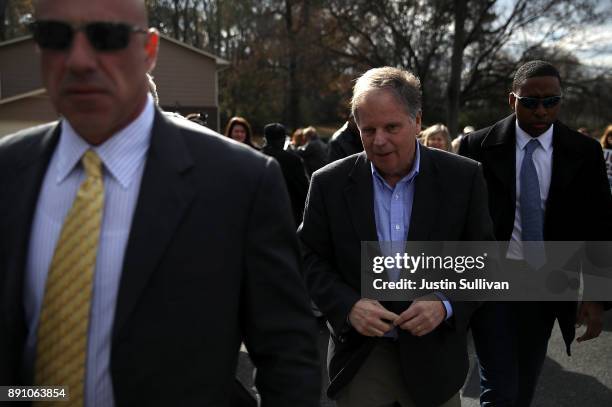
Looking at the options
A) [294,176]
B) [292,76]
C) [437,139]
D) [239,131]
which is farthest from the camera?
[292,76]

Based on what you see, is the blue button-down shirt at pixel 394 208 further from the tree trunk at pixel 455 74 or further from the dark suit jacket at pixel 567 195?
the tree trunk at pixel 455 74

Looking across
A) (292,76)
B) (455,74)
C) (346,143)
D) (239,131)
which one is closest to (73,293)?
(346,143)

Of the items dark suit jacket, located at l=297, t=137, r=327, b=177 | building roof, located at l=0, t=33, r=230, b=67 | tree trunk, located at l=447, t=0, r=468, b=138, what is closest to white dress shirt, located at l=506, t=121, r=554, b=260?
dark suit jacket, located at l=297, t=137, r=327, b=177

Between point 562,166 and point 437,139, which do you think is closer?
point 562,166

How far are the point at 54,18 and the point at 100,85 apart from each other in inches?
7.6

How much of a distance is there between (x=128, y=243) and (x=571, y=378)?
4489mm

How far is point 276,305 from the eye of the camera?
65.1 inches

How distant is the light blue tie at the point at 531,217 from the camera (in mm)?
3363

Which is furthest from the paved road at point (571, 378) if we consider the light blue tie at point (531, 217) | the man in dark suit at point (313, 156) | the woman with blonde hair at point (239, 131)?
the man in dark suit at point (313, 156)

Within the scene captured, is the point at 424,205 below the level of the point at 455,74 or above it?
below

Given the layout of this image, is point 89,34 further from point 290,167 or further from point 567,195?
point 290,167

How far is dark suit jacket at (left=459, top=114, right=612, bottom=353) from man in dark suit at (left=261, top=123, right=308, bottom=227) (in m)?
3.69

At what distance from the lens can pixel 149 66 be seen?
168cm

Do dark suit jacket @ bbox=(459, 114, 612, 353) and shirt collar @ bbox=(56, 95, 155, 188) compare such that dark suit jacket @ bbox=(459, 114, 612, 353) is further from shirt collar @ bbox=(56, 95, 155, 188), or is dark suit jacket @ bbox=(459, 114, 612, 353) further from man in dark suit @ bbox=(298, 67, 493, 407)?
shirt collar @ bbox=(56, 95, 155, 188)
